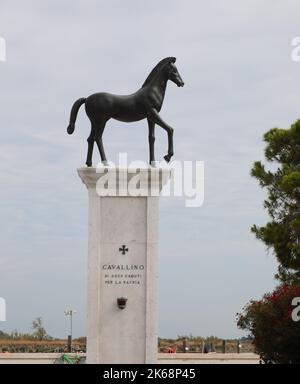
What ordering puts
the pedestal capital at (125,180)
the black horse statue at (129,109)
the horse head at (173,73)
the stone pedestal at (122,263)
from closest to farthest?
the stone pedestal at (122,263)
the pedestal capital at (125,180)
the black horse statue at (129,109)
the horse head at (173,73)

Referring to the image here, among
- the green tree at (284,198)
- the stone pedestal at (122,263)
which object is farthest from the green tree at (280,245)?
the stone pedestal at (122,263)

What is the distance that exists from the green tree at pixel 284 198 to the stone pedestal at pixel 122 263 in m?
9.70

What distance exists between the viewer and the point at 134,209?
18172mm

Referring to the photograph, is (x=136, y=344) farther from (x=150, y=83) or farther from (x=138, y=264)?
(x=150, y=83)

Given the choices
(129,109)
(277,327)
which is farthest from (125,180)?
(277,327)

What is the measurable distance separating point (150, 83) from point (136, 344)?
17.2 feet

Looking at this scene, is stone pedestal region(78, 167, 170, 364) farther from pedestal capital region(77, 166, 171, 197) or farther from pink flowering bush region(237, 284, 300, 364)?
pink flowering bush region(237, 284, 300, 364)

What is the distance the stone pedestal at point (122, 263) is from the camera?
17.9m

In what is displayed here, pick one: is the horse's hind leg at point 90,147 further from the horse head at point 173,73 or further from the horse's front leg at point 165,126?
the horse head at point 173,73

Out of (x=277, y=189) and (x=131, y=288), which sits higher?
(x=277, y=189)

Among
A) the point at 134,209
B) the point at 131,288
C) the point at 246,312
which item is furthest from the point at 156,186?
the point at 246,312

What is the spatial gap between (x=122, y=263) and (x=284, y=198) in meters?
11.7
